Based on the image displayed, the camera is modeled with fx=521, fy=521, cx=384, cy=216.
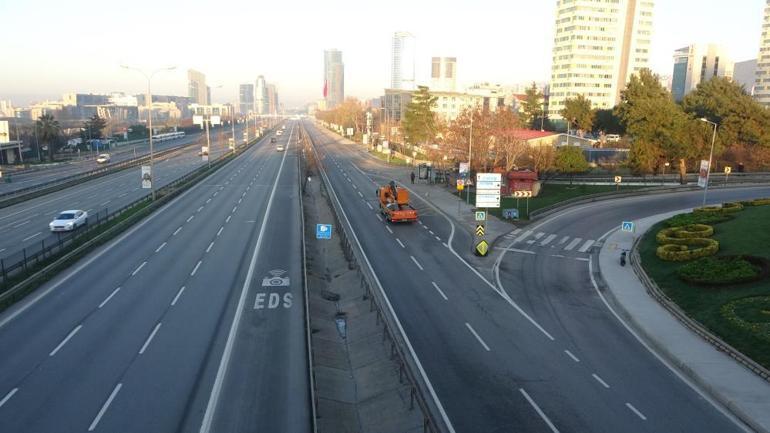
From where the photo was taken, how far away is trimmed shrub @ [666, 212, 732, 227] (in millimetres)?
37156

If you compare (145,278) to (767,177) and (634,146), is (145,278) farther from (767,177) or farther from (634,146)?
(767,177)

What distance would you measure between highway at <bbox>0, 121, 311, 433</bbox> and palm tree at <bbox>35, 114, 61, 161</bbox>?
8202 centimetres

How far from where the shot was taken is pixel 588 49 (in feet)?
535

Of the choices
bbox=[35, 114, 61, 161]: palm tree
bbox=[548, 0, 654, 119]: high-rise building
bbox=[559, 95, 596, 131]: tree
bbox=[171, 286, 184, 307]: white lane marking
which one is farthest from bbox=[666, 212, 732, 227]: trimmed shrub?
bbox=[548, 0, 654, 119]: high-rise building

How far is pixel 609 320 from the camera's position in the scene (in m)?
23.6

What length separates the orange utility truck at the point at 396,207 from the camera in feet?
144

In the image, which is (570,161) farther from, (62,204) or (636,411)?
(62,204)

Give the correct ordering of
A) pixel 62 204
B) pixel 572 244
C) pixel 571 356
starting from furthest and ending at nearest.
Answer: pixel 62 204 → pixel 572 244 → pixel 571 356

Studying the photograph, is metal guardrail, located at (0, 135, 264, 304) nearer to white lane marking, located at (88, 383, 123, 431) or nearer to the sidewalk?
white lane marking, located at (88, 383, 123, 431)

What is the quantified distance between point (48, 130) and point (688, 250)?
10968 centimetres

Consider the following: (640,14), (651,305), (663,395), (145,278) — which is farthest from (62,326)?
(640,14)

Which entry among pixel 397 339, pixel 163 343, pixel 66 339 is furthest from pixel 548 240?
pixel 66 339

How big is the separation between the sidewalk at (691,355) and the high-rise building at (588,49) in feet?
491

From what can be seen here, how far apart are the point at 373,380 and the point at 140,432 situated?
7799mm
